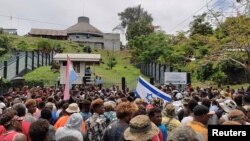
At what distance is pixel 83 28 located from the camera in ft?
302

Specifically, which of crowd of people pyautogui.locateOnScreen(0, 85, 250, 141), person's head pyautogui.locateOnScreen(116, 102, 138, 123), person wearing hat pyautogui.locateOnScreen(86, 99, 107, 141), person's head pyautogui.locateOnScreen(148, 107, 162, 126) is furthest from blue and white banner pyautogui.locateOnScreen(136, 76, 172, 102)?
person's head pyautogui.locateOnScreen(116, 102, 138, 123)

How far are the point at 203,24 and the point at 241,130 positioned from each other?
3881 centimetres

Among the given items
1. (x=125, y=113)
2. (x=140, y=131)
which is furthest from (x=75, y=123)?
(x=140, y=131)

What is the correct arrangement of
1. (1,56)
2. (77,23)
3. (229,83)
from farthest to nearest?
(77,23) → (1,56) → (229,83)

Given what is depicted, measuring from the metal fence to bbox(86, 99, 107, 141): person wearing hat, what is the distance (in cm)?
2609

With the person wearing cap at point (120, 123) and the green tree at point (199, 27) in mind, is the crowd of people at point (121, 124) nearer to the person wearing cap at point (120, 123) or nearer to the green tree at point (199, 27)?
the person wearing cap at point (120, 123)

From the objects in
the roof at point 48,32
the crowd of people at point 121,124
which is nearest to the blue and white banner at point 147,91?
the crowd of people at point 121,124

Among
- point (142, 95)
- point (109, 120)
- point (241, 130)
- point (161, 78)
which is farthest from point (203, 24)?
point (241, 130)

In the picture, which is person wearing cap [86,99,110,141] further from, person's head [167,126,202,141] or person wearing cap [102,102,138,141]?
person's head [167,126,202,141]

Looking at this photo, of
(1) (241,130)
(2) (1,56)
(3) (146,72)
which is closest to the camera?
(1) (241,130)

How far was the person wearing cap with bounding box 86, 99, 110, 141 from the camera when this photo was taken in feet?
23.5

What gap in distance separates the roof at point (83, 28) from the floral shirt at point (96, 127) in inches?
3250

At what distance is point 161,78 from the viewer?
36000mm

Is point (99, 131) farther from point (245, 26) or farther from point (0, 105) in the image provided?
point (245, 26)
